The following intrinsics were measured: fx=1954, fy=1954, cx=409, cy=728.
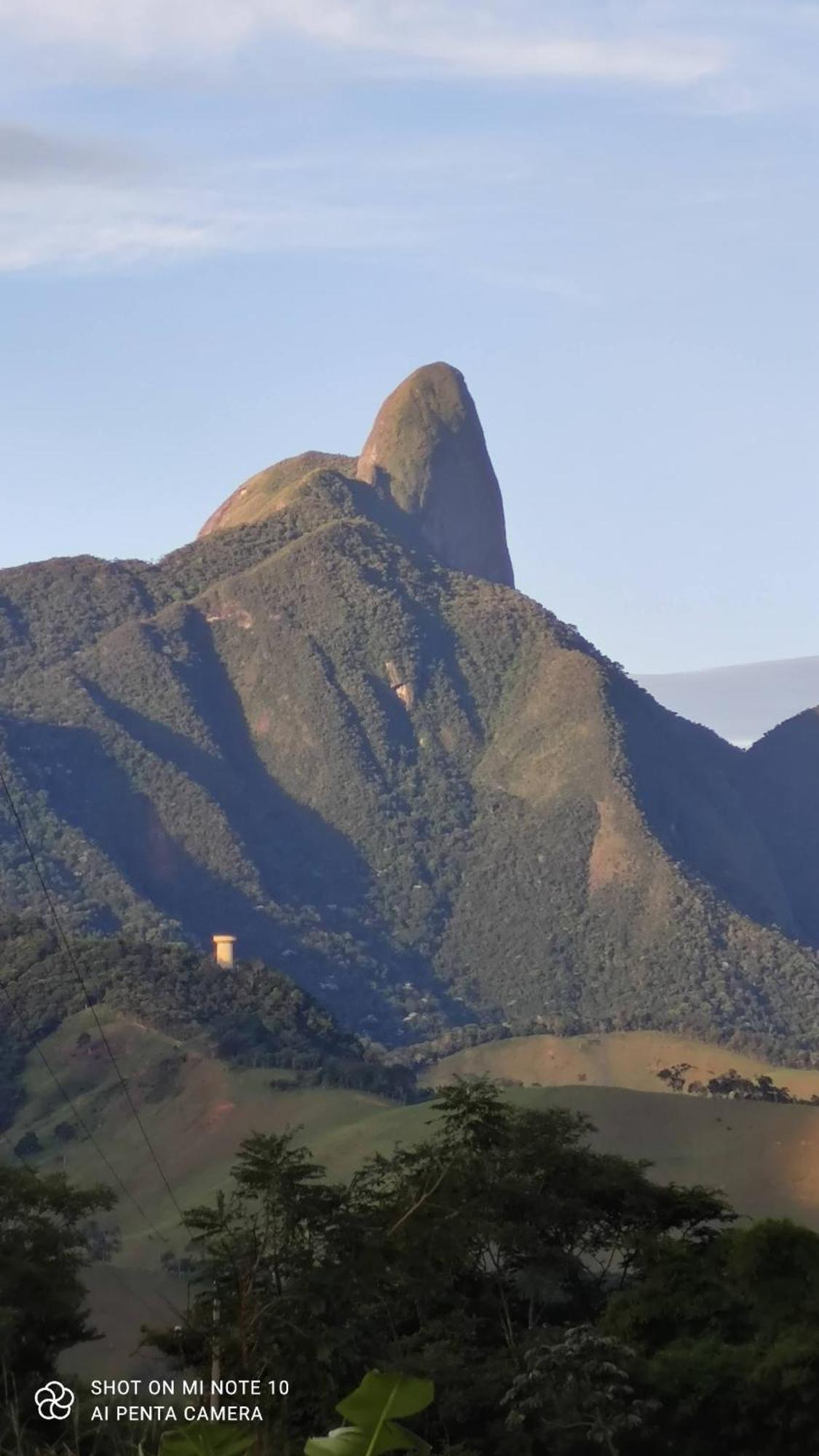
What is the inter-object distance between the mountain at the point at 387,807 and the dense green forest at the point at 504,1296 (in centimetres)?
9501

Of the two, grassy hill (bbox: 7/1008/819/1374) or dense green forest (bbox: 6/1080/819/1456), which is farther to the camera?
grassy hill (bbox: 7/1008/819/1374)

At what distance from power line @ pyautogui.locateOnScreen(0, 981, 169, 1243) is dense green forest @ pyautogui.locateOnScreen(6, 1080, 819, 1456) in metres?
34.4

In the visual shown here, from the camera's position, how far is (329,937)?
16150 centimetres

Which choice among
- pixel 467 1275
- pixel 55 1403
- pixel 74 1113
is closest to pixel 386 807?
pixel 74 1113

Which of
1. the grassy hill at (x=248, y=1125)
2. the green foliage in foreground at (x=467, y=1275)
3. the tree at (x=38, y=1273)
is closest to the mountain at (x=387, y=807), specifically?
the grassy hill at (x=248, y=1125)

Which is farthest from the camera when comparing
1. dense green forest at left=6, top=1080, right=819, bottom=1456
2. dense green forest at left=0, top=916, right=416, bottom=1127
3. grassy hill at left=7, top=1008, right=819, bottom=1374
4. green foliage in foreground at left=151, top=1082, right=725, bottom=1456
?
dense green forest at left=0, top=916, right=416, bottom=1127

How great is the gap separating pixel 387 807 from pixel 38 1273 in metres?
148

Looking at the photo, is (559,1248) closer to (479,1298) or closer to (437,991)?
(479,1298)

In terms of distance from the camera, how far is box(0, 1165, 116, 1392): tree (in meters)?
29.0

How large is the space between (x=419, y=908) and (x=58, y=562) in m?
58.9

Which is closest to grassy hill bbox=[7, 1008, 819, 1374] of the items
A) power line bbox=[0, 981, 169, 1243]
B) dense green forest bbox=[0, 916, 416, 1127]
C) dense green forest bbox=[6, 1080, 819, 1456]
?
power line bbox=[0, 981, 169, 1243]

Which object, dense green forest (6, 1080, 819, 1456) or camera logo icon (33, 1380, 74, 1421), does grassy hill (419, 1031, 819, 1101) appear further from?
camera logo icon (33, 1380, 74, 1421)

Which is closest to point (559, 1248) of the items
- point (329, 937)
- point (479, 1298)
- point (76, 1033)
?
point (479, 1298)

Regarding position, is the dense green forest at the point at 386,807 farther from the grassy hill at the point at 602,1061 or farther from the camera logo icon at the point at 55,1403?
the camera logo icon at the point at 55,1403
